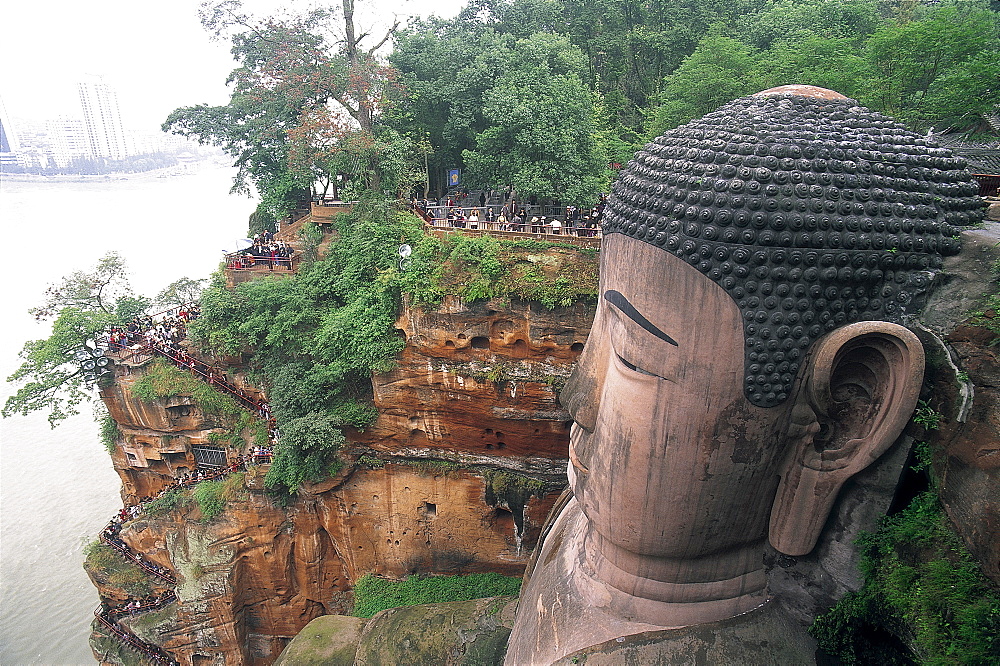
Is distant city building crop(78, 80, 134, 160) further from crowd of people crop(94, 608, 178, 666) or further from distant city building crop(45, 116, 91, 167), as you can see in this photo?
crowd of people crop(94, 608, 178, 666)

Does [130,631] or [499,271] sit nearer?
[499,271]

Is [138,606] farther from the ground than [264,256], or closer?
closer

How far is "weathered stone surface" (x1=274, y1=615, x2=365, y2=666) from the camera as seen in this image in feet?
26.6

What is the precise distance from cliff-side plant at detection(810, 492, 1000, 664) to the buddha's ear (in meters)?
0.35

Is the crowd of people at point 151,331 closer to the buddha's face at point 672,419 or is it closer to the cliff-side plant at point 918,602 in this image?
the buddha's face at point 672,419

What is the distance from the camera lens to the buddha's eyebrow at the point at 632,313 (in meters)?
3.47

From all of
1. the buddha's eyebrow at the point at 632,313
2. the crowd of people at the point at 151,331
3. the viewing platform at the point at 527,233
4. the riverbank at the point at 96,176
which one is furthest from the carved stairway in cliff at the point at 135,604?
the riverbank at the point at 96,176

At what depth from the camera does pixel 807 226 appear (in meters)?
3.20

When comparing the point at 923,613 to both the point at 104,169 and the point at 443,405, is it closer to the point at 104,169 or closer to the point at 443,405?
the point at 443,405

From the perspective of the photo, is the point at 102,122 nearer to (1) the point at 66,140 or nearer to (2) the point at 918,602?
(1) the point at 66,140

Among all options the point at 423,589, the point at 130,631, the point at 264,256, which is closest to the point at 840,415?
the point at 423,589

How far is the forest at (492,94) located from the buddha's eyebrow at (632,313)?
371 inches

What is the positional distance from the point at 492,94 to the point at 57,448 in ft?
76.4

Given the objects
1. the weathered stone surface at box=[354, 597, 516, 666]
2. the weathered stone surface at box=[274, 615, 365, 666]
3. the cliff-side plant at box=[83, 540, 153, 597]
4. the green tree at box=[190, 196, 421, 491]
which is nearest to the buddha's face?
the weathered stone surface at box=[354, 597, 516, 666]
